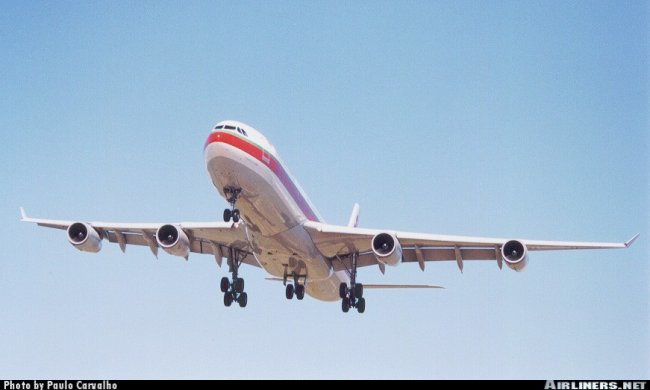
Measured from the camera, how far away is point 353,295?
4103cm

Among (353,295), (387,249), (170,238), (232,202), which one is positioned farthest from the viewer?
(353,295)

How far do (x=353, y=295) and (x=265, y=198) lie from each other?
28.6 ft

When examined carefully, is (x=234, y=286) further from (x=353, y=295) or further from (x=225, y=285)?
(x=353, y=295)

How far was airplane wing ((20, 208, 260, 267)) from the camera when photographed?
3869cm

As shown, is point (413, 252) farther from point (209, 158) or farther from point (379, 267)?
point (209, 158)

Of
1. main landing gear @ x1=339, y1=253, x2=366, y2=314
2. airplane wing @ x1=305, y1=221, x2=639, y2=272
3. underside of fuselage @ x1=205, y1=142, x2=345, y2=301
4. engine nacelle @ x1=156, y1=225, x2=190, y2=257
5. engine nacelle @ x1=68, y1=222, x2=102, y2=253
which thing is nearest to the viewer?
underside of fuselage @ x1=205, y1=142, x2=345, y2=301

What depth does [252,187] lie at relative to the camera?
111 feet

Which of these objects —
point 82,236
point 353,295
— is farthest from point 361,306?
point 82,236

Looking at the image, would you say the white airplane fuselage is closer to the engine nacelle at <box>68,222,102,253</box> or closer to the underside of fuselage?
the underside of fuselage

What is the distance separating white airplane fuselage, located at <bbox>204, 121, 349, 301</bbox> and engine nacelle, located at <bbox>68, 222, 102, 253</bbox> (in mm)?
6995

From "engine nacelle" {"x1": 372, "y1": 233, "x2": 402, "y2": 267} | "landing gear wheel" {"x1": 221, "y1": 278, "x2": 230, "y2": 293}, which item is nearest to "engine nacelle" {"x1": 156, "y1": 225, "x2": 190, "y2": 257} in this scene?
"landing gear wheel" {"x1": 221, "y1": 278, "x2": 230, "y2": 293}

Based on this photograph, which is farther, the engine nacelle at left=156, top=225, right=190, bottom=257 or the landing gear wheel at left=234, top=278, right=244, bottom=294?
the landing gear wheel at left=234, top=278, right=244, bottom=294

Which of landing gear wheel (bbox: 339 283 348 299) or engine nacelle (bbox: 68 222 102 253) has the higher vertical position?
engine nacelle (bbox: 68 222 102 253)

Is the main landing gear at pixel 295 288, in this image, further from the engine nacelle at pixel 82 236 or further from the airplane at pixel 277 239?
the engine nacelle at pixel 82 236
